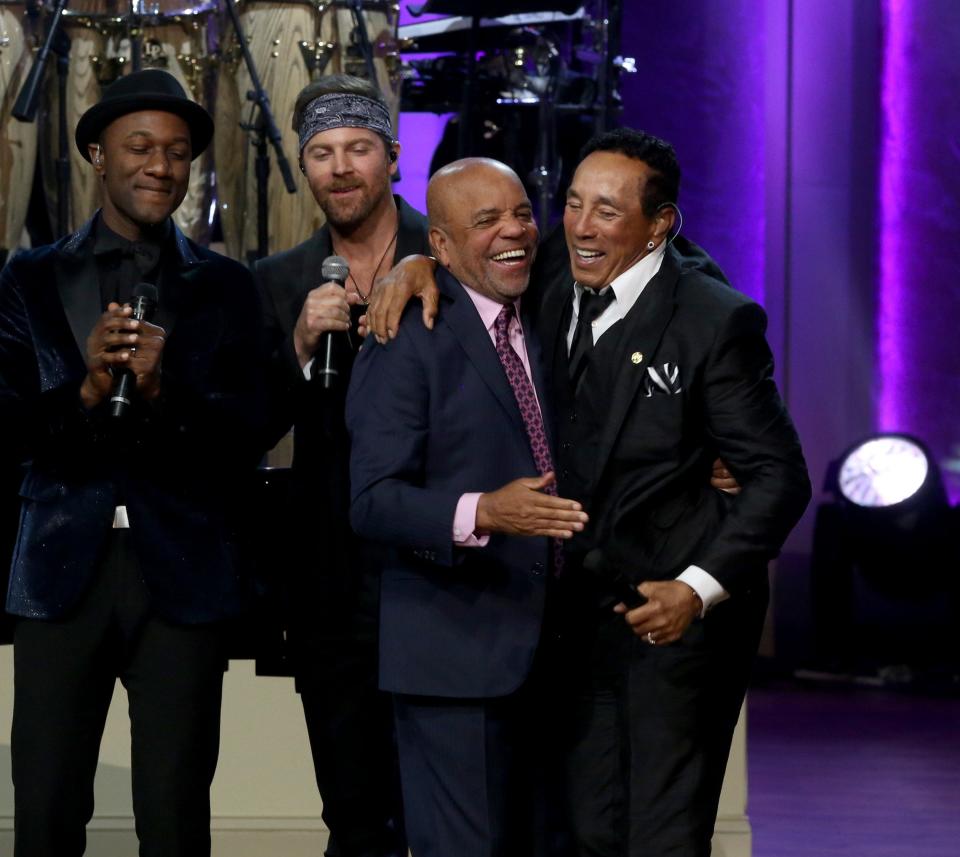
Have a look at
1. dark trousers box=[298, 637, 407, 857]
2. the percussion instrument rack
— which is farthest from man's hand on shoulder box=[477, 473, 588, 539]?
the percussion instrument rack

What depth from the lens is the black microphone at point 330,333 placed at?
3.03 m

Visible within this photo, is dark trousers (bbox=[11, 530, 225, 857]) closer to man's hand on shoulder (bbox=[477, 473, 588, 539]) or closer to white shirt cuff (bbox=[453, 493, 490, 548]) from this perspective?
white shirt cuff (bbox=[453, 493, 490, 548])

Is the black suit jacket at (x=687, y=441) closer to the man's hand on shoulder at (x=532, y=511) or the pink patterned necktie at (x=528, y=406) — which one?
the pink patterned necktie at (x=528, y=406)

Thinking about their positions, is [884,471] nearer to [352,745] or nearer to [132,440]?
[352,745]

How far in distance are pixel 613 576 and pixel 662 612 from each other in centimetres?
13

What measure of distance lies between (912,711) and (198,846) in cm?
398

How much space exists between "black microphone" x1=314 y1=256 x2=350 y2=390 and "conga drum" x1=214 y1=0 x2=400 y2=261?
1468mm

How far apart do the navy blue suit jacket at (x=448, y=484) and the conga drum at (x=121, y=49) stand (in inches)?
86.9

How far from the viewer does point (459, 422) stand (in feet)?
9.30

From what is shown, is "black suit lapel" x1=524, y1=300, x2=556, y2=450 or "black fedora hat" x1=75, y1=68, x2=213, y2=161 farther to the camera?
"black fedora hat" x1=75, y1=68, x2=213, y2=161

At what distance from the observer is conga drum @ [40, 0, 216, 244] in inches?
188

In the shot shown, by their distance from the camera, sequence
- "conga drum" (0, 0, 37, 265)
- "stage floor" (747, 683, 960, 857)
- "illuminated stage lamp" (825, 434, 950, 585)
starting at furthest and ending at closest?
"illuminated stage lamp" (825, 434, 950, 585) → "conga drum" (0, 0, 37, 265) → "stage floor" (747, 683, 960, 857)

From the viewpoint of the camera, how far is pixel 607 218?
2.86 metres

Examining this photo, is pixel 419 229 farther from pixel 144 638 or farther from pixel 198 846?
pixel 198 846
